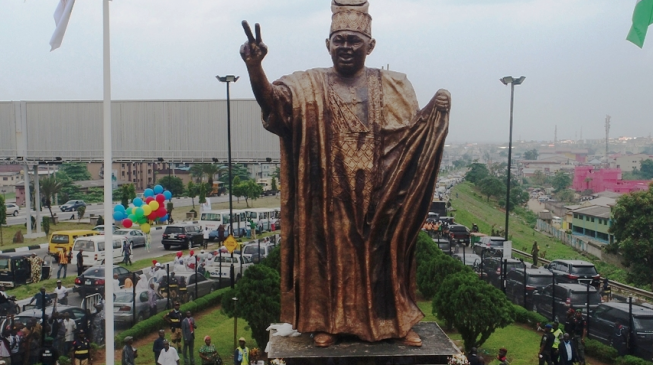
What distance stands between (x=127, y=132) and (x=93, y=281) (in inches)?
590

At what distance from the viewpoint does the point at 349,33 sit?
5.52 metres

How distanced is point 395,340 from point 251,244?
57.4ft

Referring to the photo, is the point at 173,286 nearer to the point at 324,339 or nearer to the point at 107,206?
the point at 107,206

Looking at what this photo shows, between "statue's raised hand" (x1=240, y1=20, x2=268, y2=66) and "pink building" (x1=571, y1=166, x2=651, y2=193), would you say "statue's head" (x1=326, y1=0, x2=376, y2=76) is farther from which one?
"pink building" (x1=571, y1=166, x2=651, y2=193)

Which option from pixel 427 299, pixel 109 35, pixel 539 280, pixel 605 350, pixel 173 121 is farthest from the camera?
pixel 173 121

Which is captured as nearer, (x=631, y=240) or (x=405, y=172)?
(x=405, y=172)

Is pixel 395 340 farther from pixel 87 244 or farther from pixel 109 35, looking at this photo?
pixel 87 244

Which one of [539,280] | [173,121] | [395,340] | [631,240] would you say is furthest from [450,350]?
[173,121]

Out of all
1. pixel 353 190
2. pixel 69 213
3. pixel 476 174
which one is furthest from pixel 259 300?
pixel 476 174

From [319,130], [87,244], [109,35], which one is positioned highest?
[109,35]

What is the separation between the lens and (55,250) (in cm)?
2252

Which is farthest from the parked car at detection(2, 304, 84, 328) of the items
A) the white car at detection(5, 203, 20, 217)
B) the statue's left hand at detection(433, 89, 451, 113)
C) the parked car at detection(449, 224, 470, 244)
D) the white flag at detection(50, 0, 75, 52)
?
the white car at detection(5, 203, 20, 217)

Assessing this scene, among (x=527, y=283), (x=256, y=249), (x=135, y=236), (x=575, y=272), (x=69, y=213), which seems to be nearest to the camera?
(x=527, y=283)

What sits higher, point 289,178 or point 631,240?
point 289,178
